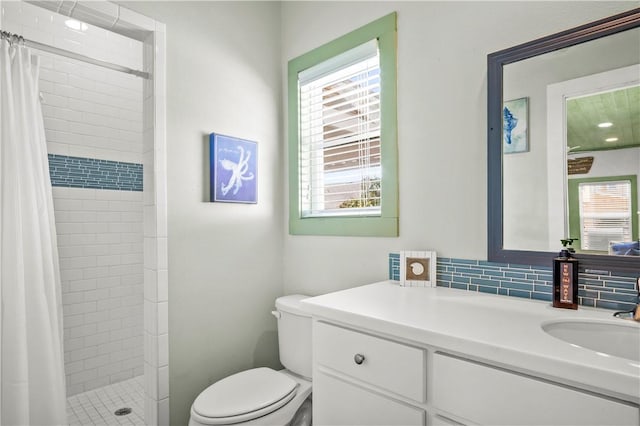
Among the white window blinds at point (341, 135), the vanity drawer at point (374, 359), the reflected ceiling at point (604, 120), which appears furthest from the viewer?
the white window blinds at point (341, 135)

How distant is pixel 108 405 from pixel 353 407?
2.02 m

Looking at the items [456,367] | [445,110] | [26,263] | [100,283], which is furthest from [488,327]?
[100,283]

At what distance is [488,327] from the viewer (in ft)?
3.08

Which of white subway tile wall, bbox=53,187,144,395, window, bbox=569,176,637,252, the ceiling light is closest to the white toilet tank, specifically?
window, bbox=569,176,637,252

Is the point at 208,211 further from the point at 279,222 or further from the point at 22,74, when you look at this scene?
the point at 22,74

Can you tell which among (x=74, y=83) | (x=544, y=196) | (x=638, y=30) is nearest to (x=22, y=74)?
(x=74, y=83)

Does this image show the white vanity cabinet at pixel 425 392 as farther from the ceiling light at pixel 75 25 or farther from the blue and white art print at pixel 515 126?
the ceiling light at pixel 75 25

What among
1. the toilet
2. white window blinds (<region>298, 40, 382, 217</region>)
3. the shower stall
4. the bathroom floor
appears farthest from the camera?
the shower stall

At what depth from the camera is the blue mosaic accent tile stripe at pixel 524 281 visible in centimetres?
110

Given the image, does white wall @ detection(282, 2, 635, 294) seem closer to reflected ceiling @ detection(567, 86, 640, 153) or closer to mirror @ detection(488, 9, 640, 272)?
mirror @ detection(488, 9, 640, 272)

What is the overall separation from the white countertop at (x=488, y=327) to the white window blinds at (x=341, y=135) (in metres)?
0.64

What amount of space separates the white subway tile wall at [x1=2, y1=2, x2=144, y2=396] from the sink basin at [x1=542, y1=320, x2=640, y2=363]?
2.66 meters

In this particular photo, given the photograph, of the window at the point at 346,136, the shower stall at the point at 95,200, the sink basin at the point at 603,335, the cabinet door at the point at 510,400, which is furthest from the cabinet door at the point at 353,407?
the shower stall at the point at 95,200

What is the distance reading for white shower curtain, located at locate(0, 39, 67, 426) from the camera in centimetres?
138
